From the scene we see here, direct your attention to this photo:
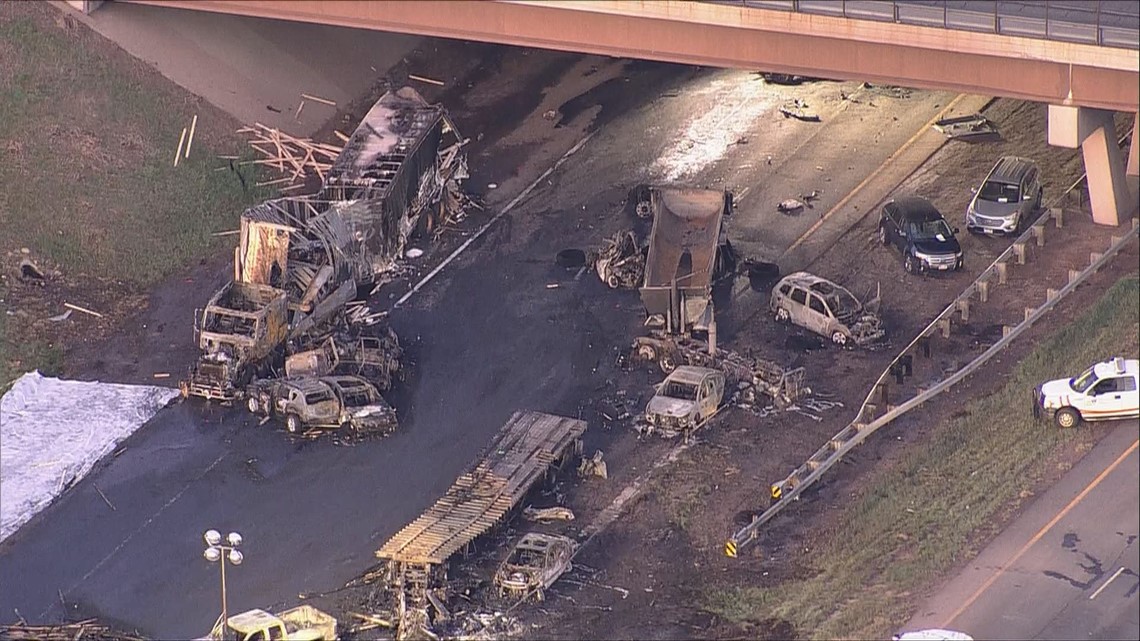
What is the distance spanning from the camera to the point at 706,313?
188 feet

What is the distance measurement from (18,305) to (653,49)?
1815cm

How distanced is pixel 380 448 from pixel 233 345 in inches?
195

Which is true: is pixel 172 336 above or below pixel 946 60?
below

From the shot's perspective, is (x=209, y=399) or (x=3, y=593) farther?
(x=209, y=399)

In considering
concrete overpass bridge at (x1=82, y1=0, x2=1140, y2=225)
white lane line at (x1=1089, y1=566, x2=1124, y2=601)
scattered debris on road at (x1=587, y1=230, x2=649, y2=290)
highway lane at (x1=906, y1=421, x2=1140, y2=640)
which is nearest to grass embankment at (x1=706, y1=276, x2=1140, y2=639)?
highway lane at (x1=906, y1=421, x2=1140, y2=640)

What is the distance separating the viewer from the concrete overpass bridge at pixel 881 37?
52.6 meters

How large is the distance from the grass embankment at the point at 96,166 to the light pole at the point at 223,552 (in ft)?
40.1

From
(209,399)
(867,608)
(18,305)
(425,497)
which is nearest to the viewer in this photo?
(867,608)

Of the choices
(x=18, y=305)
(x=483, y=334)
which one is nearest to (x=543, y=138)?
(x=483, y=334)

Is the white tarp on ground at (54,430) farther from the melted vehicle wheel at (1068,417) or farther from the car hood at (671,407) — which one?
the melted vehicle wheel at (1068,417)

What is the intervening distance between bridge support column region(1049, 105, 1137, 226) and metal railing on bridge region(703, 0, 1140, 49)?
3287mm

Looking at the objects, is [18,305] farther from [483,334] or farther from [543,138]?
[543,138]

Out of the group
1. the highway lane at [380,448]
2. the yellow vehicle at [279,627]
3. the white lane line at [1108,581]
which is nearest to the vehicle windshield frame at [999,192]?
the highway lane at [380,448]

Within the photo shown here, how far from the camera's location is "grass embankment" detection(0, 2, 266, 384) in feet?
206
